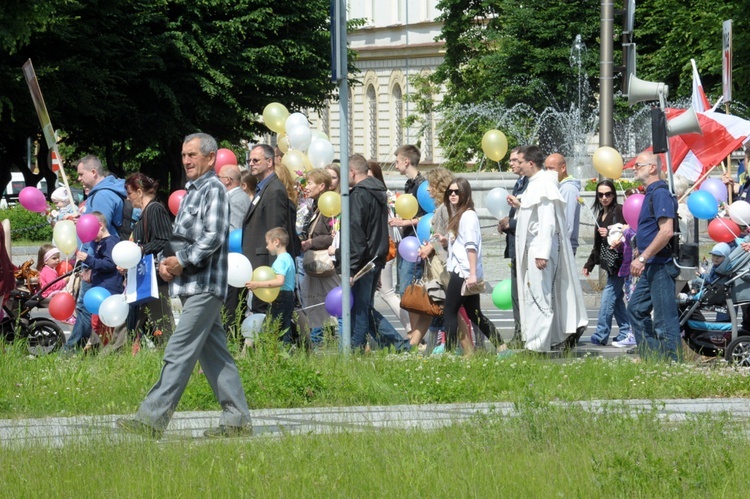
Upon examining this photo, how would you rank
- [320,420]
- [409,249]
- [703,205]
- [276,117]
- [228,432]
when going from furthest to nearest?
[276,117], [409,249], [703,205], [320,420], [228,432]

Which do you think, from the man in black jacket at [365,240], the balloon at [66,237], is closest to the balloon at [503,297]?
the man in black jacket at [365,240]

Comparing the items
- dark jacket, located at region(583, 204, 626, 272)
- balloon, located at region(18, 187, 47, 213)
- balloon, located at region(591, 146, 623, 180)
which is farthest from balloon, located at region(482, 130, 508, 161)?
balloon, located at region(18, 187, 47, 213)

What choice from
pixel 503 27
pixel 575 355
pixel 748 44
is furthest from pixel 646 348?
pixel 503 27

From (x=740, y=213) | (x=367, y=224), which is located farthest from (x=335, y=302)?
(x=740, y=213)

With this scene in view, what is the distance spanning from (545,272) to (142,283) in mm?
3438

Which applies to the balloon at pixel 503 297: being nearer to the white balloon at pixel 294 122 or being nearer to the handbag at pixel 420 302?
the handbag at pixel 420 302

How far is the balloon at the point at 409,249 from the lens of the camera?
45.1 feet

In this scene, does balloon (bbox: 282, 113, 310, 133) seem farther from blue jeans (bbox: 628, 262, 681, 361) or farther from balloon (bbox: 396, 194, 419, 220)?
blue jeans (bbox: 628, 262, 681, 361)

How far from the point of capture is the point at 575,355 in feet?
42.0

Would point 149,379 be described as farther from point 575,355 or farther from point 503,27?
point 503,27

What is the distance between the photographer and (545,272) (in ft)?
40.4

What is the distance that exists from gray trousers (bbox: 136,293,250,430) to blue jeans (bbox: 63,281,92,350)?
182 inches

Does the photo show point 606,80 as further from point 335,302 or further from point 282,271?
point 282,271

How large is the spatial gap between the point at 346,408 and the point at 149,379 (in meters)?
1.59
